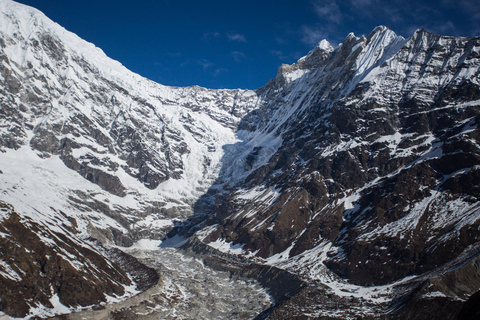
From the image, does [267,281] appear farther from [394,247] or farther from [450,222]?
[450,222]

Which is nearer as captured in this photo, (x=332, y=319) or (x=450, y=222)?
(x=332, y=319)

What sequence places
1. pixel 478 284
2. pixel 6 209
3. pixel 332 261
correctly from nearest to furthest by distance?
pixel 478 284 → pixel 6 209 → pixel 332 261

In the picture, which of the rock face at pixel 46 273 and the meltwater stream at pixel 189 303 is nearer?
the rock face at pixel 46 273

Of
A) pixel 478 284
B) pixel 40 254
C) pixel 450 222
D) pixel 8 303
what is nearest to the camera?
pixel 8 303

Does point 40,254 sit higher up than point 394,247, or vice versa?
point 394,247

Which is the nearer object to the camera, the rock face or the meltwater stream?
the rock face

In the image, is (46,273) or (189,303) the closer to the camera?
(46,273)

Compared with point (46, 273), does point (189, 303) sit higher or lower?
higher

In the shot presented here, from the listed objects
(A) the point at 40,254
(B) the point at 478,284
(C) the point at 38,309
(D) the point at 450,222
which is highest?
(D) the point at 450,222

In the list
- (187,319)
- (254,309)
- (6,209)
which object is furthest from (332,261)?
(6,209)
